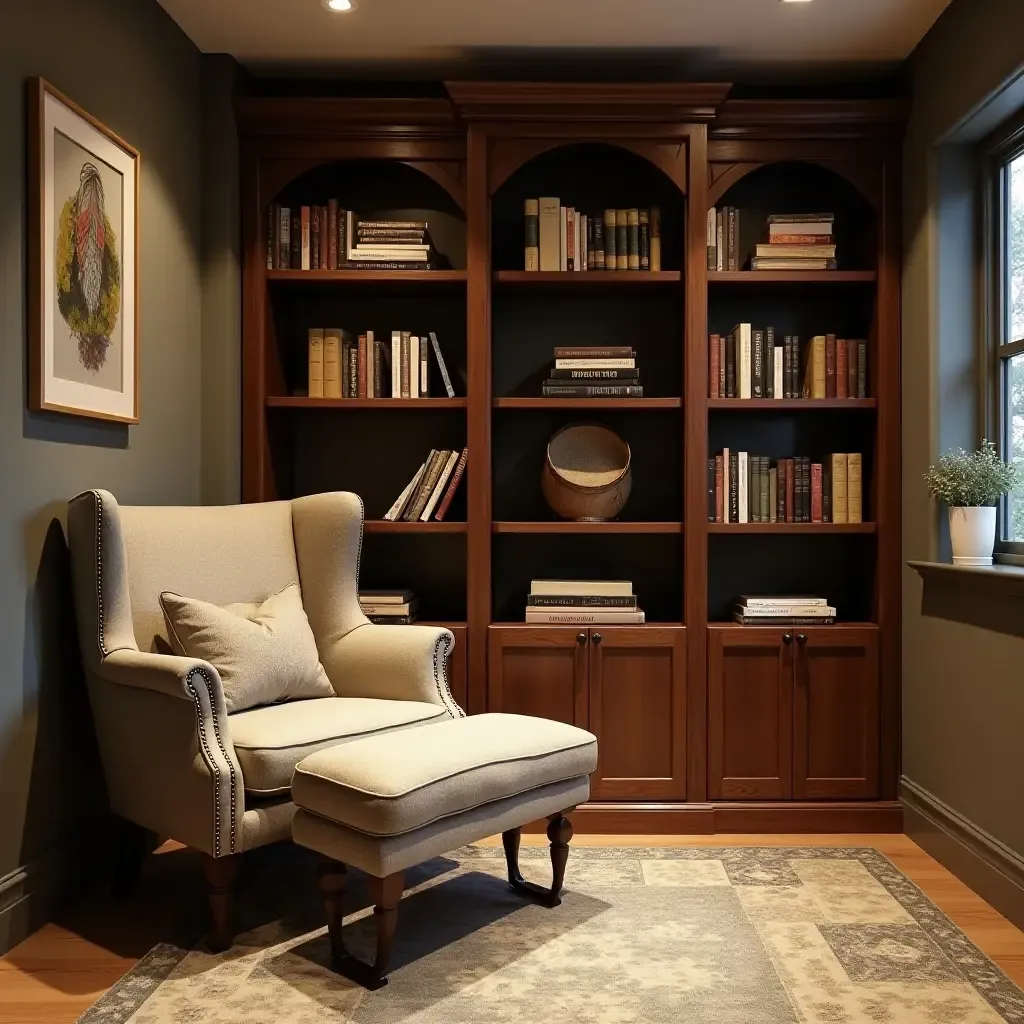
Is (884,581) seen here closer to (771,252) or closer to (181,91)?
(771,252)

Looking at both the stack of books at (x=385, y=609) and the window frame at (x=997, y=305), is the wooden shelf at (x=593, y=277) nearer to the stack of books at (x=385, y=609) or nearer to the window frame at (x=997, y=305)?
the window frame at (x=997, y=305)

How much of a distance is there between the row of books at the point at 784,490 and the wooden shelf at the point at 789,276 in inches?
23.3

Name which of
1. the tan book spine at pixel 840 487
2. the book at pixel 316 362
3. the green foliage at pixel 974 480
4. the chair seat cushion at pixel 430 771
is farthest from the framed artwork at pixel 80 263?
the green foliage at pixel 974 480

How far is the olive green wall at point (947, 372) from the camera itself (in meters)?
2.80

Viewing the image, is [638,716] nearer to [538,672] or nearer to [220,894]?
[538,672]

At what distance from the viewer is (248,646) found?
270 cm

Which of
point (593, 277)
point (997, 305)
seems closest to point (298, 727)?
point (593, 277)

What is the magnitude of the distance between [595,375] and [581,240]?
0.47 m

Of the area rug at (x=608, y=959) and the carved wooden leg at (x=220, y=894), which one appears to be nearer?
the area rug at (x=608, y=959)

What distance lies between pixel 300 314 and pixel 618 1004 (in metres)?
2.68

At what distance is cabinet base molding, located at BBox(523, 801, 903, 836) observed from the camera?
11.0ft

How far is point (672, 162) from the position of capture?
3.43 m

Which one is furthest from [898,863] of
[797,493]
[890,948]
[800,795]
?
[797,493]

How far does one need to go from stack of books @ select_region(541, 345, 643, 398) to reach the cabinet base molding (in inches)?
55.0
